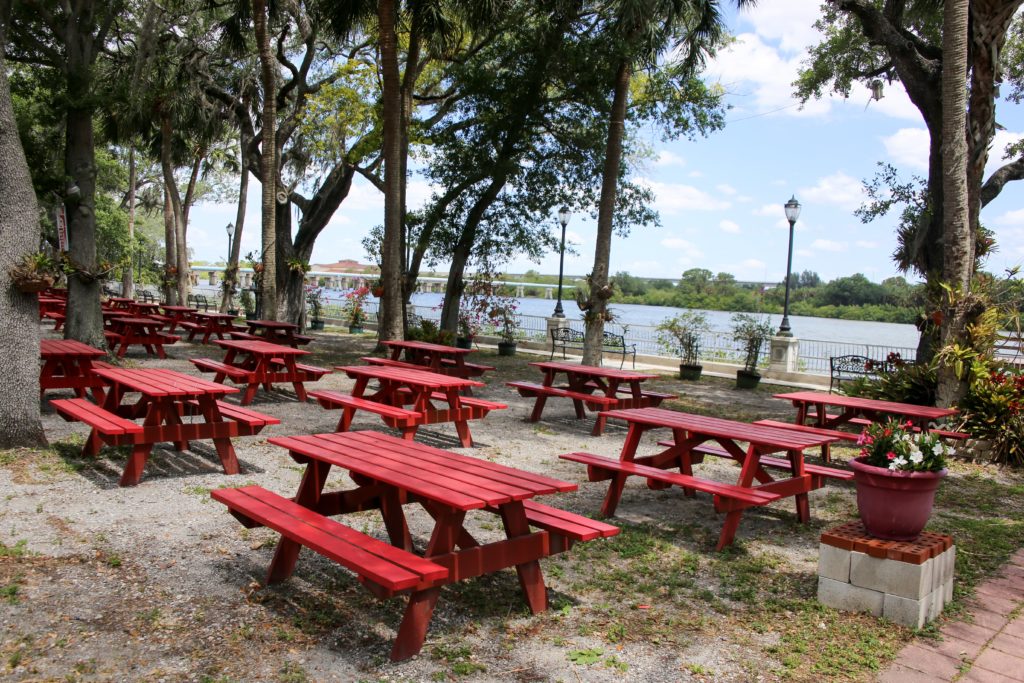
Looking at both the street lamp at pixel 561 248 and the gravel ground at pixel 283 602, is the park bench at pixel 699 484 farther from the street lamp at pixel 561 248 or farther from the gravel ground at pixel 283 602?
the street lamp at pixel 561 248

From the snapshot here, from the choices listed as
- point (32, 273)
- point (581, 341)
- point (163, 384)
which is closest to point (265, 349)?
point (163, 384)

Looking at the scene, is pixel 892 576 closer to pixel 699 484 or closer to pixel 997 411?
pixel 699 484

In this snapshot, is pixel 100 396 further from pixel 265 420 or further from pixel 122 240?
pixel 122 240

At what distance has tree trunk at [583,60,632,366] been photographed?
46.3ft

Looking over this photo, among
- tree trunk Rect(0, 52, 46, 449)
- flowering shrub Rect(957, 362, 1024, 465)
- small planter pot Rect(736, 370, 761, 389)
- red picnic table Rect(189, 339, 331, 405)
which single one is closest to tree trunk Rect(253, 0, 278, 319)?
red picnic table Rect(189, 339, 331, 405)

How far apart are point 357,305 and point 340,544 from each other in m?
22.9

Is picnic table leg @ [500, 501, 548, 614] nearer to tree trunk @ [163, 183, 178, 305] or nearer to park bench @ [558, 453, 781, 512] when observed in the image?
park bench @ [558, 453, 781, 512]

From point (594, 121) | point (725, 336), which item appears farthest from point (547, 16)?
point (725, 336)

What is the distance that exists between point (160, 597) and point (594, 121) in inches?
609

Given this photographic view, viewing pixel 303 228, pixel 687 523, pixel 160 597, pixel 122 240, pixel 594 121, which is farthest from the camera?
pixel 122 240

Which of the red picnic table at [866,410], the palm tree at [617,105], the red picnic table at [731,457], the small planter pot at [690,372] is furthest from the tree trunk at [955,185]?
the small planter pot at [690,372]

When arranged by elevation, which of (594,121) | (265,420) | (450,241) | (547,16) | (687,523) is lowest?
(687,523)

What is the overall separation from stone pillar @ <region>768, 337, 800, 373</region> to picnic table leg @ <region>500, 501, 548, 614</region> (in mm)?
15336

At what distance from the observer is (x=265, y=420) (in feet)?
22.3
